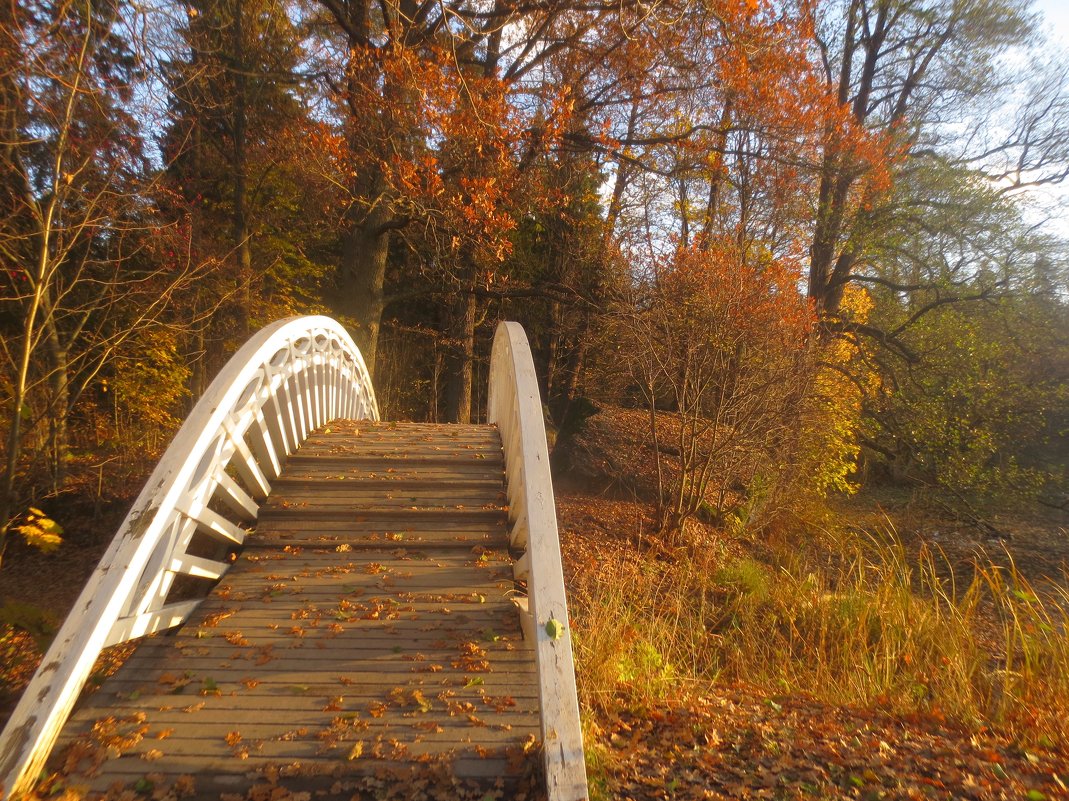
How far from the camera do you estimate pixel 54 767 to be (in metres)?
2.64

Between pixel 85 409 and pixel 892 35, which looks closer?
pixel 85 409

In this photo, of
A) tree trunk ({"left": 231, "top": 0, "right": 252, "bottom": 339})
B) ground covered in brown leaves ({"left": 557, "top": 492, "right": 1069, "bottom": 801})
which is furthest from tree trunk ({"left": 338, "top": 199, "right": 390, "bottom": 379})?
ground covered in brown leaves ({"left": 557, "top": 492, "right": 1069, "bottom": 801})

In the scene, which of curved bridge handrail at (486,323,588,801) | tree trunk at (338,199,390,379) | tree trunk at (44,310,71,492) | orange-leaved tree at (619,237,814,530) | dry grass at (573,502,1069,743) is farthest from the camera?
tree trunk at (338,199,390,379)

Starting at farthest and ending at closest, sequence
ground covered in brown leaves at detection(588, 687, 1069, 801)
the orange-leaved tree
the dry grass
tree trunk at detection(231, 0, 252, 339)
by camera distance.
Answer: tree trunk at detection(231, 0, 252, 339) → the orange-leaved tree → the dry grass → ground covered in brown leaves at detection(588, 687, 1069, 801)

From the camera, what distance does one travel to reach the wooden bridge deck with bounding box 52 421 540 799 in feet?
8.85

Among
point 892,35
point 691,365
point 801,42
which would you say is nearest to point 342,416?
point 691,365

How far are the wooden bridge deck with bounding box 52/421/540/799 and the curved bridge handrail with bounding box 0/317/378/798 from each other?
0.65 feet

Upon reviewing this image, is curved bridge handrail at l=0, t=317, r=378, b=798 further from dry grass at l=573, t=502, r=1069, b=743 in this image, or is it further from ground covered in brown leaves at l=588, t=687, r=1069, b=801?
dry grass at l=573, t=502, r=1069, b=743

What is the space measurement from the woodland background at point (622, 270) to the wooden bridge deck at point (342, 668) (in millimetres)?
922

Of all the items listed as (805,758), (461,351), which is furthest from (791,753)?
(461,351)

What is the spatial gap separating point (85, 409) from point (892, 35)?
18.1 m

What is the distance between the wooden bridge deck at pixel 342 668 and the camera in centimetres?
270

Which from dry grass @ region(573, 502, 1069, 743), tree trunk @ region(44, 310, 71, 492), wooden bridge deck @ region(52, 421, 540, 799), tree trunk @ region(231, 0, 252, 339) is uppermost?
tree trunk @ region(231, 0, 252, 339)

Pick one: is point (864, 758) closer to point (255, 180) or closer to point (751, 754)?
point (751, 754)
